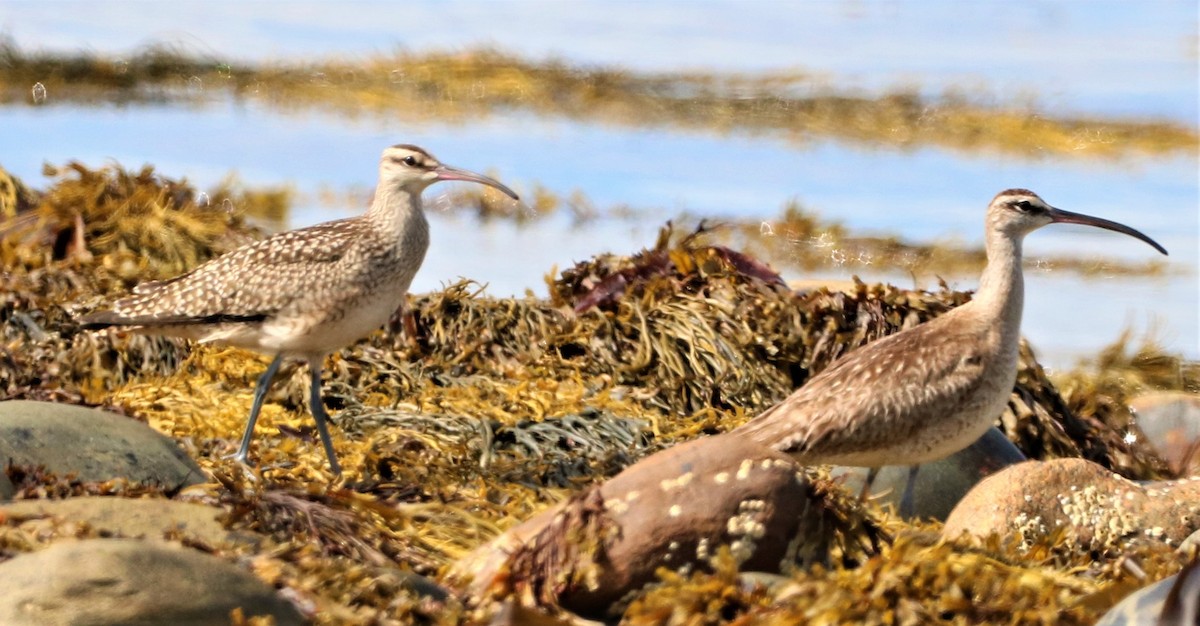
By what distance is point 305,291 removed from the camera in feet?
23.7

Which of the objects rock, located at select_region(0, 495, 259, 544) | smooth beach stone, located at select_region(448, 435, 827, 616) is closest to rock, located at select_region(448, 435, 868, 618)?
smooth beach stone, located at select_region(448, 435, 827, 616)

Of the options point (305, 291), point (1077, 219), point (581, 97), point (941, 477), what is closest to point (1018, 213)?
point (1077, 219)

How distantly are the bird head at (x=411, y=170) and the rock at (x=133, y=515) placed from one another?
2932mm

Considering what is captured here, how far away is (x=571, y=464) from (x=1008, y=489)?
71.2 inches

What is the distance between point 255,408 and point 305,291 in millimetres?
582

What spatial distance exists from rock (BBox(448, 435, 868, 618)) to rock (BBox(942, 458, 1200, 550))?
127cm

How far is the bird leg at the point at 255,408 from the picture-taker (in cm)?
696

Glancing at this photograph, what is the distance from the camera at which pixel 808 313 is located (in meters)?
8.55

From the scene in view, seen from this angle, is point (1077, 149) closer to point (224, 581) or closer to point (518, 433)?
point (518, 433)

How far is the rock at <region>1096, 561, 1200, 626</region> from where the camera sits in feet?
14.2

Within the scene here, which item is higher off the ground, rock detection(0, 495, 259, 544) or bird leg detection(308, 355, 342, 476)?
rock detection(0, 495, 259, 544)

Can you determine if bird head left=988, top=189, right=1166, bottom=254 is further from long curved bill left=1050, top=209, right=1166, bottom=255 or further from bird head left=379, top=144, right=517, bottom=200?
bird head left=379, top=144, right=517, bottom=200

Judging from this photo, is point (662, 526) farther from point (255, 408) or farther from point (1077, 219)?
point (1077, 219)

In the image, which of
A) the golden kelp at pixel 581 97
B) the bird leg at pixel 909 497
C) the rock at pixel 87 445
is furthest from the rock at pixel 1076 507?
the golden kelp at pixel 581 97
